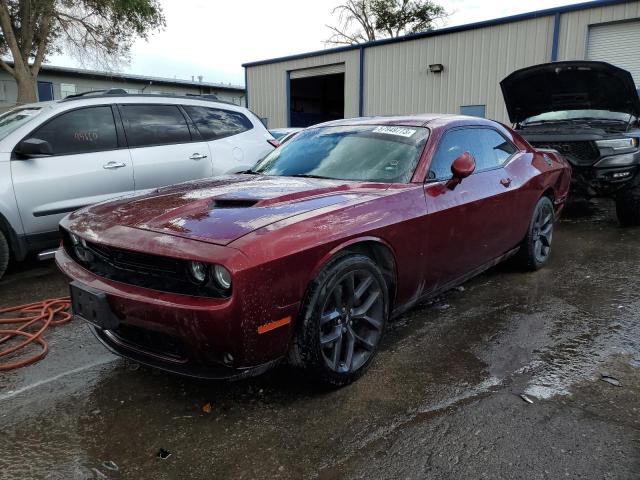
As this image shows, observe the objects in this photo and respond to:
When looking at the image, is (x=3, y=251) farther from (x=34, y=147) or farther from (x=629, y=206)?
(x=629, y=206)

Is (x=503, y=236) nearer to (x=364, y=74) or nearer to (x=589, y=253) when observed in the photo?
(x=589, y=253)

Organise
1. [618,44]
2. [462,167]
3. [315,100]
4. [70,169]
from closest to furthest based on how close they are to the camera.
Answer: [462,167] → [70,169] → [618,44] → [315,100]

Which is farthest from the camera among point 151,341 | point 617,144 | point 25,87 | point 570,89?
point 25,87

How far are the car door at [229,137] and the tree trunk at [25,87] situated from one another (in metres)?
17.8

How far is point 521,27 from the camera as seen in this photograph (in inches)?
468

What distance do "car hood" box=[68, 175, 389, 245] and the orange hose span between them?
934 mm

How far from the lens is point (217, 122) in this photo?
5.83m

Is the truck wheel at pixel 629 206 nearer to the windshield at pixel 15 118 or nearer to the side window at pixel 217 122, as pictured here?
Answer: the side window at pixel 217 122

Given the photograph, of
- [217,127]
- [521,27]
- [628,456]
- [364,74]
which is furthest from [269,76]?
[628,456]

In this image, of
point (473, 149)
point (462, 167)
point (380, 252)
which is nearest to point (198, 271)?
point (380, 252)

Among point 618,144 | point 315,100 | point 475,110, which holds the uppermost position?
point 315,100

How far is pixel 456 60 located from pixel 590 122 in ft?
23.5

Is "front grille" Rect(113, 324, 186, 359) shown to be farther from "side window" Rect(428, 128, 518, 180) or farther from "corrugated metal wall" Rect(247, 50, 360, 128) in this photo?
"corrugated metal wall" Rect(247, 50, 360, 128)

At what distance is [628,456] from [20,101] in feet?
75.2
